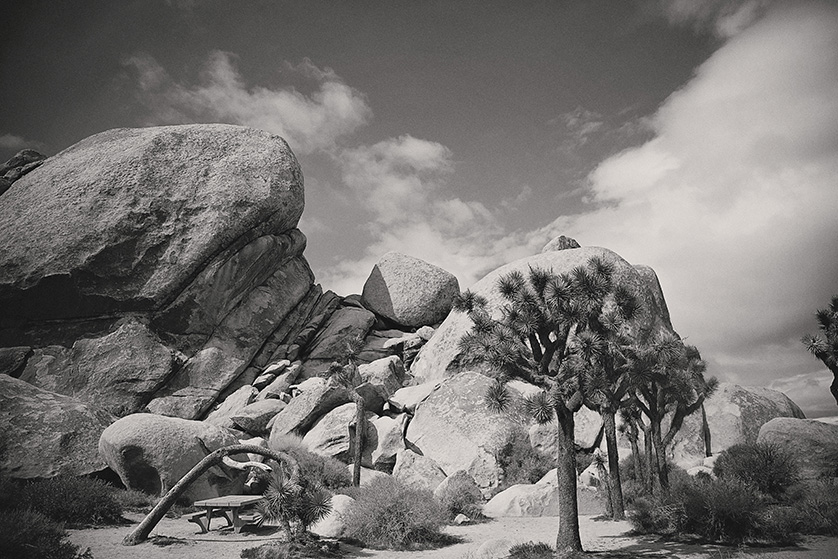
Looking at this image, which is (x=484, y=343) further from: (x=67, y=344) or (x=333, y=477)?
(x=67, y=344)

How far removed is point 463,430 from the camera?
24.6 metres

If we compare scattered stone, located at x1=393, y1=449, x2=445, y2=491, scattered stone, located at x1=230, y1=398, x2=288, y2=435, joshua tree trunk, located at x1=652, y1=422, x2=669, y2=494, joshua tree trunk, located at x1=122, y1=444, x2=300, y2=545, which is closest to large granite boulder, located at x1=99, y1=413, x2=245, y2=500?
joshua tree trunk, located at x1=122, y1=444, x2=300, y2=545

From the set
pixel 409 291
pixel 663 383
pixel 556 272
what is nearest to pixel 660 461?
pixel 663 383

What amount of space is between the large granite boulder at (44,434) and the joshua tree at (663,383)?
20082 millimetres

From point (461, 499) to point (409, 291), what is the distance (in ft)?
81.8

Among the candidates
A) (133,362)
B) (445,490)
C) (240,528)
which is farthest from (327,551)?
(133,362)

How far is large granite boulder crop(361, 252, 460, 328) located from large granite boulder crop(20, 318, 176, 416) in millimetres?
17300

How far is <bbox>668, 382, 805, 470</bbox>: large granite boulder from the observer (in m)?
28.0

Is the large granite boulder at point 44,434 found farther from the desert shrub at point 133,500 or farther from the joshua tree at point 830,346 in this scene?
the joshua tree at point 830,346

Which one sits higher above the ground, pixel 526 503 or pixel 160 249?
pixel 160 249

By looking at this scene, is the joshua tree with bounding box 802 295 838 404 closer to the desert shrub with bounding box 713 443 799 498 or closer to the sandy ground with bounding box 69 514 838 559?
the desert shrub with bounding box 713 443 799 498

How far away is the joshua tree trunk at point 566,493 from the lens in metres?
11.3

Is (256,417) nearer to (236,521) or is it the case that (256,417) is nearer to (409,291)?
(236,521)

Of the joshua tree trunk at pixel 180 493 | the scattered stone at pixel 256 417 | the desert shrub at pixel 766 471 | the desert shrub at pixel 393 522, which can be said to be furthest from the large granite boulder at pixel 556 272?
the joshua tree trunk at pixel 180 493
